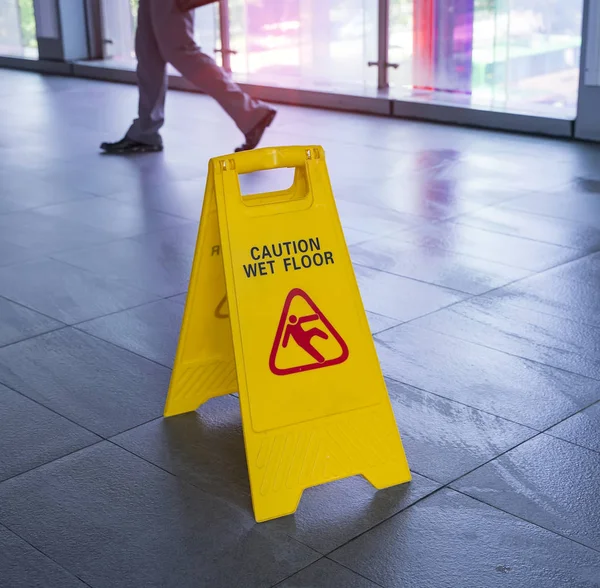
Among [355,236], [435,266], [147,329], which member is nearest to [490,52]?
[355,236]

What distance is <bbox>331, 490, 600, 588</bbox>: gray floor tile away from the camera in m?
2.13

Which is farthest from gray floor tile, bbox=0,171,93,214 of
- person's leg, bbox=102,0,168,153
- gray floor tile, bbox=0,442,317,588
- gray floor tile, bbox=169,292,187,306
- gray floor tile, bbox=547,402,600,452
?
gray floor tile, bbox=547,402,600,452

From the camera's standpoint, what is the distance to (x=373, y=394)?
255 centimetres

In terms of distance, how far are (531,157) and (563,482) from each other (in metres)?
4.11

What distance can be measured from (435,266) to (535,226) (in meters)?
0.83

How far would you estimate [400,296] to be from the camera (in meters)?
3.86

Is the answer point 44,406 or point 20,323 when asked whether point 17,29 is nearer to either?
point 20,323

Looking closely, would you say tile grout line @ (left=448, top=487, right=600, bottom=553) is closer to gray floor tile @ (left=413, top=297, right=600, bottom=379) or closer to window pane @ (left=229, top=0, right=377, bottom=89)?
gray floor tile @ (left=413, top=297, right=600, bottom=379)

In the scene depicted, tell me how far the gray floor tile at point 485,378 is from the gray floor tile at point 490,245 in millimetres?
992

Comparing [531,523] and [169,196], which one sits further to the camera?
[169,196]

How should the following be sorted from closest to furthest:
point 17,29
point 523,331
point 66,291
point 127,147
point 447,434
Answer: point 447,434, point 523,331, point 66,291, point 127,147, point 17,29

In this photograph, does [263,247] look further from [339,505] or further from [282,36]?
[282,36]

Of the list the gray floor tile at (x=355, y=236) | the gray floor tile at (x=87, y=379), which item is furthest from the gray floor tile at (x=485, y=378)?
the gray floor tile at (x=355, y=236)

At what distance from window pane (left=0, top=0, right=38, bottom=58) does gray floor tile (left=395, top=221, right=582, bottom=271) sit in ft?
27.0
